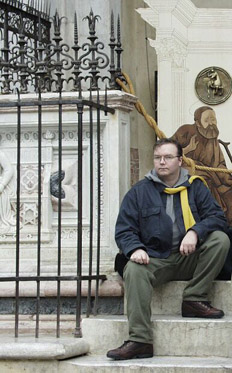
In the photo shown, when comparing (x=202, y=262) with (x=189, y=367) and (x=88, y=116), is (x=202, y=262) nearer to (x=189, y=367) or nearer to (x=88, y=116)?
(x=189, y=367)

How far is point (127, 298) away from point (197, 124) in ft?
21.0

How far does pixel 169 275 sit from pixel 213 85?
6.45 metres

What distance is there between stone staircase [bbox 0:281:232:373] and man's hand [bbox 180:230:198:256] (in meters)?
0.44

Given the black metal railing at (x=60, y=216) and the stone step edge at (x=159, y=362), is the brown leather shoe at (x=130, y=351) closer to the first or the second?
the stone step edge at (x=159, y=362)

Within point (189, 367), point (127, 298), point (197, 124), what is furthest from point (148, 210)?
point (197, 124)

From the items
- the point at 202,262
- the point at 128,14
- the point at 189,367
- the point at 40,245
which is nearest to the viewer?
the point at 189,367

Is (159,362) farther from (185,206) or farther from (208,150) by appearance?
(208,150)

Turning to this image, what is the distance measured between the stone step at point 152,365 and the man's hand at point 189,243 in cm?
75

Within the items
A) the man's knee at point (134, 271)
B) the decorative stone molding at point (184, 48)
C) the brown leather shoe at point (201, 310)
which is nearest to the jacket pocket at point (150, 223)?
the man's knee at point (134, 271)

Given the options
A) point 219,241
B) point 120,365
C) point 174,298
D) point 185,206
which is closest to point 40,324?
point 174,298

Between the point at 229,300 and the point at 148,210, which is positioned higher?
the point at 148,210

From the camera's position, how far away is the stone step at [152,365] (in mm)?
7930

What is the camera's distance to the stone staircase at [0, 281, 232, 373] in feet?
26.3

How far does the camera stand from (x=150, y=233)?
865 centimetres
